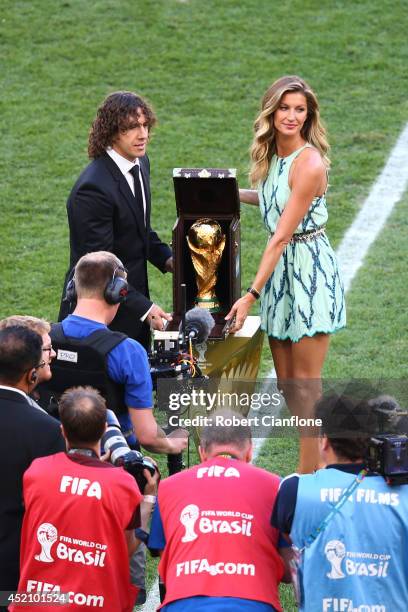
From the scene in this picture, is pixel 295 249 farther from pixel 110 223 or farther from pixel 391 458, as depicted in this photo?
pixel 391 458

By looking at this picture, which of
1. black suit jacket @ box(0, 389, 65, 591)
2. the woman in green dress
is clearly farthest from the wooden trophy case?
black suit jacket @ box(0, 389, 65, 591)

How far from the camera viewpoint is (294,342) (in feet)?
20.1

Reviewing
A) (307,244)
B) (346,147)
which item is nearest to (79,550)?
(307,244)

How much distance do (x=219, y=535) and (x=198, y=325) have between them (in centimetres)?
187

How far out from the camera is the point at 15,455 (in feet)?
14.7

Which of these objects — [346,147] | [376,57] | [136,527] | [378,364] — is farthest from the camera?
[376,57]

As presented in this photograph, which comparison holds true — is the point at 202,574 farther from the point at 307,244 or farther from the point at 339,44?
the point at 339,44

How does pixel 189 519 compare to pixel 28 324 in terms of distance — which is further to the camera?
pixel 28 324

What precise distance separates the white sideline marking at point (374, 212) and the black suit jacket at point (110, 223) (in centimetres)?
326

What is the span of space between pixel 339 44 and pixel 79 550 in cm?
955

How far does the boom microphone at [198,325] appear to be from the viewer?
19.1 feet

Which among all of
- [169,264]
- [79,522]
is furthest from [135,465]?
[169,264]

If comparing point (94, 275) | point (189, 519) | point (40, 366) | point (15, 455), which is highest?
point (94, 275)

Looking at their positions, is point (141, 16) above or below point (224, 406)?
above
